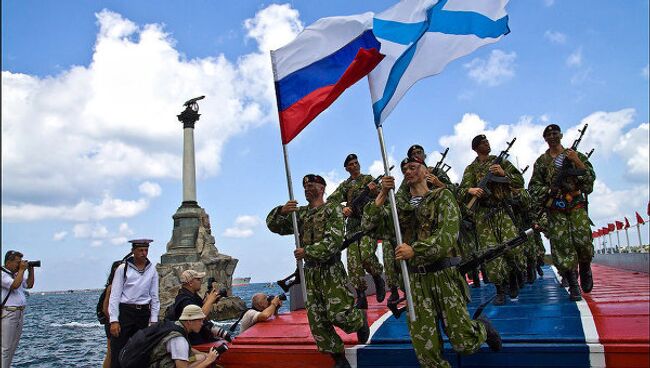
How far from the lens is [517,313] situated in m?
5.51

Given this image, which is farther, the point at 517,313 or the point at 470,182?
the point at 470,182

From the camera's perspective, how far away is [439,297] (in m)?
3.99

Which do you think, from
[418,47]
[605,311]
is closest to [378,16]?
[418,47]

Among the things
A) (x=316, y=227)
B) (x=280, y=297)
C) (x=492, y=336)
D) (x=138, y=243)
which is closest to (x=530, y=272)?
(x=280, y=297)

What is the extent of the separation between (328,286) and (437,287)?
1.26 metres

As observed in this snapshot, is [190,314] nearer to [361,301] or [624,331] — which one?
[361,301]

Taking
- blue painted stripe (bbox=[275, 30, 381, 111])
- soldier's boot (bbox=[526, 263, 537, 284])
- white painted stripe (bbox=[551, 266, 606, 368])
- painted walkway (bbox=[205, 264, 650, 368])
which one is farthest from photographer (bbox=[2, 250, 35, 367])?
soldier's boot (bbox=[526, 263, 537, 284])

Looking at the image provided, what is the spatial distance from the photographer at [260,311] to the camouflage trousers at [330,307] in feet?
8.10

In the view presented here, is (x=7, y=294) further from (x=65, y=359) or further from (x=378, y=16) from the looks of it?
(x=65, y=359)

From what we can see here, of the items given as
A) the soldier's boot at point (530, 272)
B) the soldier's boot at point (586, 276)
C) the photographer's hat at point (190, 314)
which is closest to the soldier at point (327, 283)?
the photographer's hat at point (190, 314)

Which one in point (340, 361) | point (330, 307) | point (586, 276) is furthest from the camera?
point (586, 276)

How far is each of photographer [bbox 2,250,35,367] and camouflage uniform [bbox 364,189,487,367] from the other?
5.93 metres

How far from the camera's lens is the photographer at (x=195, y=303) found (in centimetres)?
629

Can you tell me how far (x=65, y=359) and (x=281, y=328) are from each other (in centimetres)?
1400
